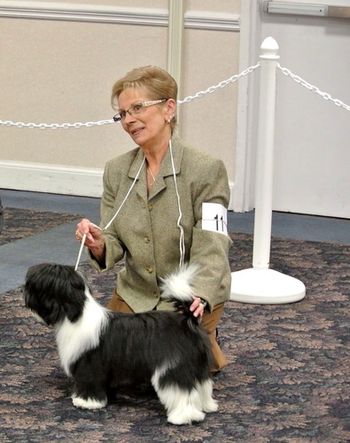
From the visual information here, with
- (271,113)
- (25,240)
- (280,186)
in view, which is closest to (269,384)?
(271,113)

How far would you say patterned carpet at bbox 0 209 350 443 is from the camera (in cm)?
304

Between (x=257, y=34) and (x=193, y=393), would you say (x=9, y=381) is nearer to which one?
(x=193, y=393)

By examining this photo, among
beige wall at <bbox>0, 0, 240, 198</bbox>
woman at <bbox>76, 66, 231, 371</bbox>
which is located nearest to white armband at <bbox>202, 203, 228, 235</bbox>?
woman at <bbox>76, 66, 231, 371</bbox>

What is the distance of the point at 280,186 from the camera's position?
20.4 ft

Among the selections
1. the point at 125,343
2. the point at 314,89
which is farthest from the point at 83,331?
the point at 314,89

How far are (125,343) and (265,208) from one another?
1.63 metres

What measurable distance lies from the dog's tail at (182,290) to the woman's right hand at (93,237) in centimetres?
29

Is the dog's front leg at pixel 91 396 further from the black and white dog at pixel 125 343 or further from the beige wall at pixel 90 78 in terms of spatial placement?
the beige wall at pixel 90 78

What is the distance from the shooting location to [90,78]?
646 cm

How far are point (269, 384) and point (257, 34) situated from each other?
3.05 metres

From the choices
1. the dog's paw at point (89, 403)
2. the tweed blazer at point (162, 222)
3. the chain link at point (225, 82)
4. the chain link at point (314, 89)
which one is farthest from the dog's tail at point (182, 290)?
the chain link at point (225, 82)

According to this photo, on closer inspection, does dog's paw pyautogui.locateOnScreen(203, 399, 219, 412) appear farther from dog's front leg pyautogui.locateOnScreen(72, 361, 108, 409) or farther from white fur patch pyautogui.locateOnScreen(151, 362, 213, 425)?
dog's front leg pyautogui.locateOnScreen(72, 361, 108, 409)

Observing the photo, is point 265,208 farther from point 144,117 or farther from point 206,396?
point 206,396

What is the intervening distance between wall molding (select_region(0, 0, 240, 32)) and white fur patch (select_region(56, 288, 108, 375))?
3.24 m
